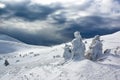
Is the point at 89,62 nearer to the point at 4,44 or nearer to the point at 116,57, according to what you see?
the point at 116,57

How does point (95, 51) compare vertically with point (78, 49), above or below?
below

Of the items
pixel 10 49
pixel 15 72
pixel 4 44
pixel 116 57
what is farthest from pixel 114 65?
pixel 4 44

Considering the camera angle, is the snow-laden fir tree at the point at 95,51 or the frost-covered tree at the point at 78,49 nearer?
the frost-covered tree at the point at 78,49

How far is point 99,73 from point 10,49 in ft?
307

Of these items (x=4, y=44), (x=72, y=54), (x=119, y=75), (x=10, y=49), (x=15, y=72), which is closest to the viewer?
(x=119, y=75)

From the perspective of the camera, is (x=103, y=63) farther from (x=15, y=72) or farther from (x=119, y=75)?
(x=15, y=72)

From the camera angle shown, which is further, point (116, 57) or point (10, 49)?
point (10, 49)

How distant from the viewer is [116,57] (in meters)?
59.6

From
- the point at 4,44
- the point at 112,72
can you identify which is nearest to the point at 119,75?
the point at 112,72

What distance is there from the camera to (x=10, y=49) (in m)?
141

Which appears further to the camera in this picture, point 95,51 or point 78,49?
point 95,51

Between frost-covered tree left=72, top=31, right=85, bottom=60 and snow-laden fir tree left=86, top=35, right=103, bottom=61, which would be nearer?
frost-covered tree left=72, top=31, right=85, bottom=60

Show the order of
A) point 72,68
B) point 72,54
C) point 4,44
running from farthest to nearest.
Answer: point 4,44 → point 72,54 → point 72,68

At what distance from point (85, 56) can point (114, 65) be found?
643 cm
